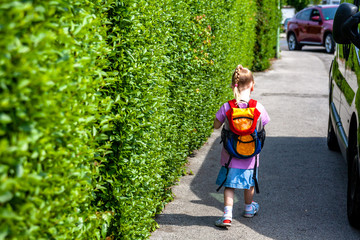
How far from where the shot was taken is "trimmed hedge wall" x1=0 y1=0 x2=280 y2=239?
6.00ft

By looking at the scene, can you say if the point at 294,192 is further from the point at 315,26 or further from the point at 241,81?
the point at 315,26

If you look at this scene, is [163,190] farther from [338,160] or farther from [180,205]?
[338,160]

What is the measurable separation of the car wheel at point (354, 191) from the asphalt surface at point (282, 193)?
135 mm

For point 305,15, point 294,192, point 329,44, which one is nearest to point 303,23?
point 305,15

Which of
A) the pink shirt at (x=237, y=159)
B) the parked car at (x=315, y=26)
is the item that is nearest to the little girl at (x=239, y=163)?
the pink shirt at (x=237, y=159)

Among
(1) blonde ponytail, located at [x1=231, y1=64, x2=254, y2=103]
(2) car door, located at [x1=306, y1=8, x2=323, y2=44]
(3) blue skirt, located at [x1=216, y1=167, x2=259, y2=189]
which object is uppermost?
(1) blonde ponytail, located at [x1=231, y1=64, x2=254, y2=103]

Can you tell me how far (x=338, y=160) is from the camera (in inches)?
282

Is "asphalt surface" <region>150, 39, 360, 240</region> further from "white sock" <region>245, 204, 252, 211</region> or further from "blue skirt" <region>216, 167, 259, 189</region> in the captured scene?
"blue skirt" <region>216, 167, 259, 189</region>

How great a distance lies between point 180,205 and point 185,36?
1.93 m

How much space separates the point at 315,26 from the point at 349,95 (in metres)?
17.0

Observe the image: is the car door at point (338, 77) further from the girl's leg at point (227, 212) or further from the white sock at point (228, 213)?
the white sock at point (228, 213)

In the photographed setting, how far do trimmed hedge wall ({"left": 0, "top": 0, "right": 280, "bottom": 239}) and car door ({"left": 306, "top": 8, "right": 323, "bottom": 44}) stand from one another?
1528cm

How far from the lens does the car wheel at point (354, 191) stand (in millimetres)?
4430

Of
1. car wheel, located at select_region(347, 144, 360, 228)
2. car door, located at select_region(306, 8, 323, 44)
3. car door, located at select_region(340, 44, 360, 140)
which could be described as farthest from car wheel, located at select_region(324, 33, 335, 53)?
car wheel, located at select_region(347, 144, 360, 228)
